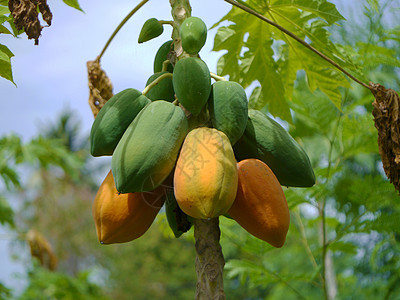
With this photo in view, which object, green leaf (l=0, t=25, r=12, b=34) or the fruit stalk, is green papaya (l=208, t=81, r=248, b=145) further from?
green leaf (l=0, t=25, r=12, b=34)

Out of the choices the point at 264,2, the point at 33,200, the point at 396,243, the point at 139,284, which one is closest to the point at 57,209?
the point at 33,200

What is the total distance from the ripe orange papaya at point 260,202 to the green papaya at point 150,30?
0.44 m

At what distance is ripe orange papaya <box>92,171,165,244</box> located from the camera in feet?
3.41

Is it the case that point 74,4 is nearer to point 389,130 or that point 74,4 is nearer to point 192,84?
point 192,84

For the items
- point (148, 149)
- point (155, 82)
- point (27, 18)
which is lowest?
point (148, 149)

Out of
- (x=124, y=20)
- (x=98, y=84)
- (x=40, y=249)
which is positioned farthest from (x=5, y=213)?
(x=124, y=20)

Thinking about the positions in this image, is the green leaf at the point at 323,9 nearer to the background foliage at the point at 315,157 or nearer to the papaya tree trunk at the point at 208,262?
the background foliage at the point at 315,157

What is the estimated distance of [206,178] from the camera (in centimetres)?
91

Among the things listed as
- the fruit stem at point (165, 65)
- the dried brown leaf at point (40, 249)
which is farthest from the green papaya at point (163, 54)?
the dried brown leaf at point (40, 249)

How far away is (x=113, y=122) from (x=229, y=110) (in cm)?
26

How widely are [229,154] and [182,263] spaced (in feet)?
49.7

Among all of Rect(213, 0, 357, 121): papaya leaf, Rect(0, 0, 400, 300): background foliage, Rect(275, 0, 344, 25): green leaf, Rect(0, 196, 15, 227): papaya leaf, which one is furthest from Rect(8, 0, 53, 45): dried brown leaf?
Rect(0, 196, 15, 227): papaya leaf

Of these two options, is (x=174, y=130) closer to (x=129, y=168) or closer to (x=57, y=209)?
(x=129, y=168)

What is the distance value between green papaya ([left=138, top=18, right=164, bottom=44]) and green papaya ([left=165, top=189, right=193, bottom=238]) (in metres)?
0.41
